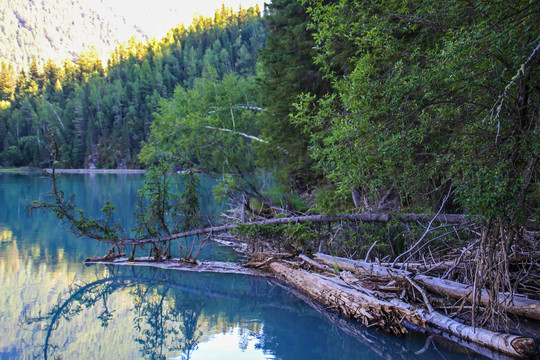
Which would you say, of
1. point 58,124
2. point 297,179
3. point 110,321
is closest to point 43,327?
point 110,321

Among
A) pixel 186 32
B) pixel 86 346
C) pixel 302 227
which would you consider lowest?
pixel 86 346

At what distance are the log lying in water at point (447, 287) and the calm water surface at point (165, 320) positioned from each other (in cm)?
85

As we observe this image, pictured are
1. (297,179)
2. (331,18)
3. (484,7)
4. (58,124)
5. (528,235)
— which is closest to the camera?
(484,7)

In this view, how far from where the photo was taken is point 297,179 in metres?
16.1

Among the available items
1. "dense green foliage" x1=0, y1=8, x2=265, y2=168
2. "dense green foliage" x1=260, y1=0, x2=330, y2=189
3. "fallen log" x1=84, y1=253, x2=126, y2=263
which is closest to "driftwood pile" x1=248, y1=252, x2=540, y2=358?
"fallen log" x1=84, y1=253, x2=126, y2=263

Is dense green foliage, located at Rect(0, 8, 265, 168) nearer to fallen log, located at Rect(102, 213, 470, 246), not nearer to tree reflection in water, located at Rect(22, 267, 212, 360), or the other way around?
fallen log, located at Rect(102, 213, 470, 246)

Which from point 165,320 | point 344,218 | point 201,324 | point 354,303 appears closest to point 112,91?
point 344,218

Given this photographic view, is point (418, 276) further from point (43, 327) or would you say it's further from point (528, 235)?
point (43, 327)

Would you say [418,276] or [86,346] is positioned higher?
[418,276]

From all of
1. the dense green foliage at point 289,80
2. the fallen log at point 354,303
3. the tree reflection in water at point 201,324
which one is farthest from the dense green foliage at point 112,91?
the fallen log at point 354,303

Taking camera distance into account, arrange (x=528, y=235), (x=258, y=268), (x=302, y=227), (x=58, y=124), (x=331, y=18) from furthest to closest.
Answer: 1. (x=58, y=124)
2. (x=258, y=268)
3. (x=302, y=227)
4. (x=528, y=235)
5. (x=331, y=18)

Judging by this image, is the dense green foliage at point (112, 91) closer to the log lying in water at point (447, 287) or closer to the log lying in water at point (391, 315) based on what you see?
the log lying in water at point (447, 287)

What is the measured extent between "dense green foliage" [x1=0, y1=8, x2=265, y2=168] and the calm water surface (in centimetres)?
6339

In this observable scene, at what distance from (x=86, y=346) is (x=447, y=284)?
209 inches
